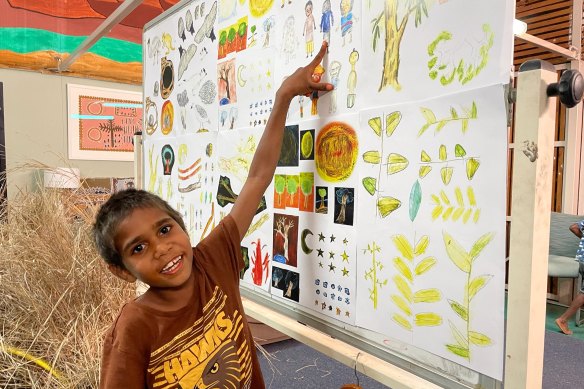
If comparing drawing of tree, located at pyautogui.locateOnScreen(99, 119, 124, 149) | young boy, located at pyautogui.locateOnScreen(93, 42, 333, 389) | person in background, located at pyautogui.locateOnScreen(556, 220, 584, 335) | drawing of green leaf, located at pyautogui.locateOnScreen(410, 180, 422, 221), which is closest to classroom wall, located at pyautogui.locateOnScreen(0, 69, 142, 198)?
drawing of tree, located at pyautogui.locateOnScreen(99, 119, 124, 149)

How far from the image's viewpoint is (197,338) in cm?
89

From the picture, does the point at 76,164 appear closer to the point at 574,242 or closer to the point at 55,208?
the point at 55,208

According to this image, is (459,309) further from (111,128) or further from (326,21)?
(111,128)

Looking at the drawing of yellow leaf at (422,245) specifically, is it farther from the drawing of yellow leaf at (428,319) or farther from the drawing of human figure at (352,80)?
the drawing of human figure at (352,80)

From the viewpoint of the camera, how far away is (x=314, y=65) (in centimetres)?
98

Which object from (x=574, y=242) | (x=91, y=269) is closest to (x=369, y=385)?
(x=91, y=269)

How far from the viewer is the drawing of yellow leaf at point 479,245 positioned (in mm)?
675

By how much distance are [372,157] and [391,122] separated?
0.26 feet

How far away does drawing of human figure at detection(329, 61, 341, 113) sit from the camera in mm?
938

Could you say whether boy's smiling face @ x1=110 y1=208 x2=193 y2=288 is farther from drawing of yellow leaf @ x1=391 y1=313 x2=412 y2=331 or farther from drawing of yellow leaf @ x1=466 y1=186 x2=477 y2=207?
drawing of yellow leaf @ x1=466 y1=186 x2=477 y2=207

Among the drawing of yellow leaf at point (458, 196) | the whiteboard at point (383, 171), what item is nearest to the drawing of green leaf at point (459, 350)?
the whiteboard at point (383, 171)

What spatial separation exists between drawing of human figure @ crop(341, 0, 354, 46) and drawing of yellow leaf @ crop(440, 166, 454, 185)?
1.16 feet

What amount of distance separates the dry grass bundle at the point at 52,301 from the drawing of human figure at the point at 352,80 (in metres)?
1.13

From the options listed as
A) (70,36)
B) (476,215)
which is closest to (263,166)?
(476,215)
